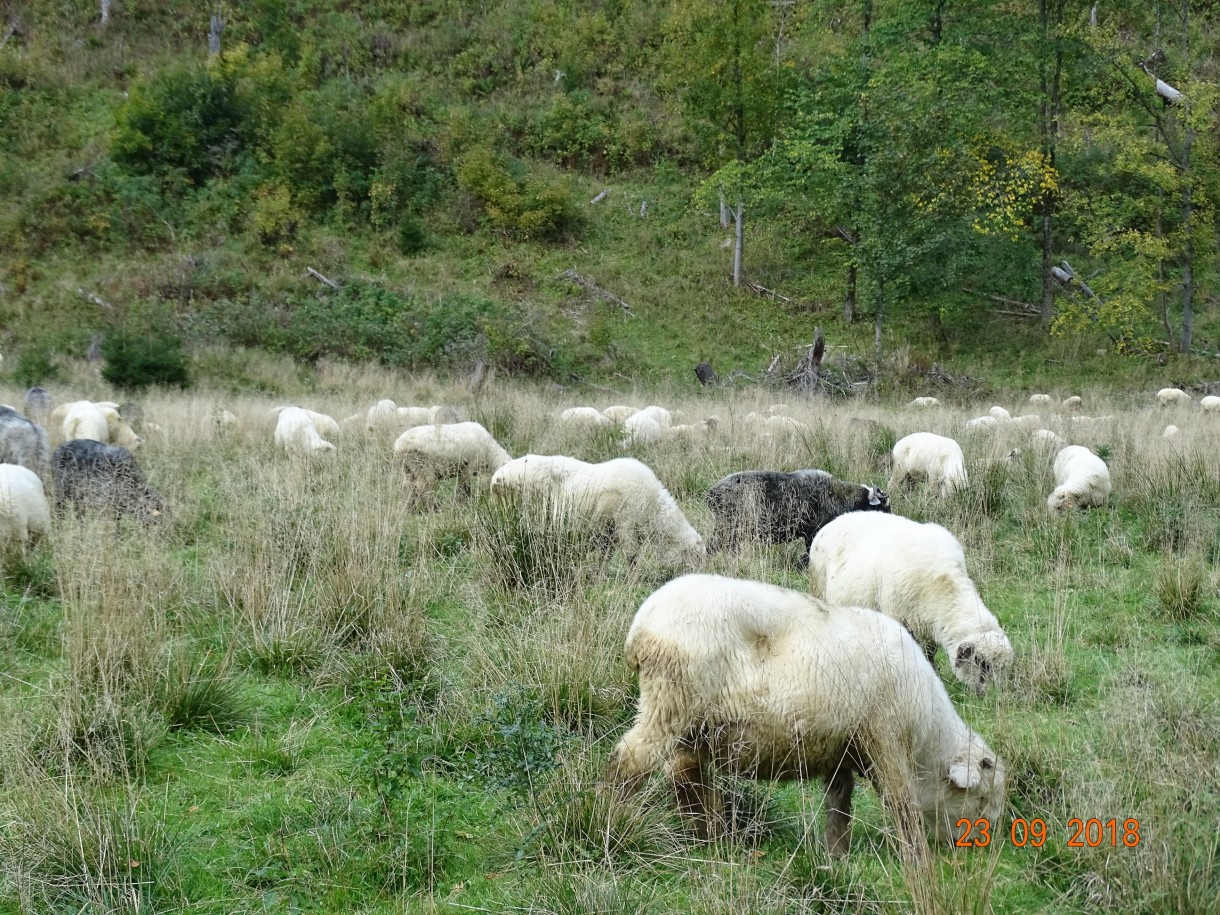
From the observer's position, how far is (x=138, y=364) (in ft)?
64.5

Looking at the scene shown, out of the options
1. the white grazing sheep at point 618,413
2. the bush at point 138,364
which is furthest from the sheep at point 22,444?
the bush at point 138,364

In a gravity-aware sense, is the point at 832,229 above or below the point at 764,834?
above

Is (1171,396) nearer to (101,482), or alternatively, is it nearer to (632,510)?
(632,510)

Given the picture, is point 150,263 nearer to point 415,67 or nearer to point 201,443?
point 415,67

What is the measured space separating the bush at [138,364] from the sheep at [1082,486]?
17051 millimetres

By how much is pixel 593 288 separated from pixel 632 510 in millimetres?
21545

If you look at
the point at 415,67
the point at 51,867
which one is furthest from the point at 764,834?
the point at 415,67

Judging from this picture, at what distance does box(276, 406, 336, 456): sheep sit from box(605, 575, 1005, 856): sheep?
8417 mm

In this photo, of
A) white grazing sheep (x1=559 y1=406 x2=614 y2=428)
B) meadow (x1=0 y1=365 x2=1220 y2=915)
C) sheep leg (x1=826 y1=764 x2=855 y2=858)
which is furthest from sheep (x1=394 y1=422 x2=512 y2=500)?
sheep leg (x1=826 y1=764 x2=855 y2=858)

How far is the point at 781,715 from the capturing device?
385 cm

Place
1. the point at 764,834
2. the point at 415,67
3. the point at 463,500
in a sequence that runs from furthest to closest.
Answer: the point at 415,67 < the point at 463,500 < the point at 764,834

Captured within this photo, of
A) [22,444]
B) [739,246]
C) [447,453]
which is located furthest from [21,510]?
[739,246]

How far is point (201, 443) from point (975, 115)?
20.8 metres
